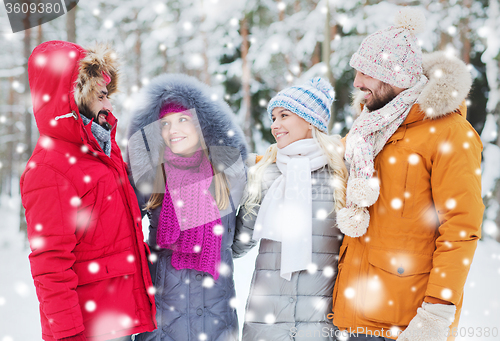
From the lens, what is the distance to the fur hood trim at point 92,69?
5.81 ft

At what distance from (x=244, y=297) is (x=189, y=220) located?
7.95 feet

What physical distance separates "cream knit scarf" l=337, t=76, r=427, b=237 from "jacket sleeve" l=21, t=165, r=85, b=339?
1514mm

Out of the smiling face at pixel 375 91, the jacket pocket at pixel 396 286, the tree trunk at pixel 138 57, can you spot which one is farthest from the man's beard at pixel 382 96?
the tree trunk at pixel 138 57

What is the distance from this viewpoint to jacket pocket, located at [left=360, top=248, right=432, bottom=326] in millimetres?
1845

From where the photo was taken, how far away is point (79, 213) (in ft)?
5.52

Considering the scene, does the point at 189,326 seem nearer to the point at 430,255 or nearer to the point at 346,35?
the point at 430,255

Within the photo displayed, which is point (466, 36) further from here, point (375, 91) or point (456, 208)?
point (456, 208)

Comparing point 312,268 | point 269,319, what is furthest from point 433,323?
point 269,319

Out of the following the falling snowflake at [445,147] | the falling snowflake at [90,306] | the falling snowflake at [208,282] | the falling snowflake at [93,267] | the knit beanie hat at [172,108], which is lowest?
the falling snowflake at [208,282]

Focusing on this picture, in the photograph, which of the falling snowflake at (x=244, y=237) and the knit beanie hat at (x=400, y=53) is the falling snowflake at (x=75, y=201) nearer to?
the falling snowflake at (x=244, y=237)

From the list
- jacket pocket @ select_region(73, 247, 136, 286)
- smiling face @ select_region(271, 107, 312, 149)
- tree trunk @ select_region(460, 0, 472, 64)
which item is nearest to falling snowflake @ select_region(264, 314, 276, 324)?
jacket pocket @ select_region(73, 247, 136, 286)

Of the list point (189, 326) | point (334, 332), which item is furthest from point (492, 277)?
point (189, 326)

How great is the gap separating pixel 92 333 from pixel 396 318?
1692mm

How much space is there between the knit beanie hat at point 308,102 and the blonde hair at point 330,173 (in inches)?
3.9
